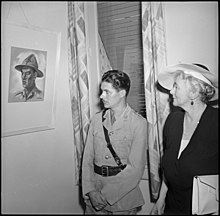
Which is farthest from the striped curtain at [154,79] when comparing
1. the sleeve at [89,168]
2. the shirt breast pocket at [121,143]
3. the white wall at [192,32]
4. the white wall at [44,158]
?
the white wall at [44,158]

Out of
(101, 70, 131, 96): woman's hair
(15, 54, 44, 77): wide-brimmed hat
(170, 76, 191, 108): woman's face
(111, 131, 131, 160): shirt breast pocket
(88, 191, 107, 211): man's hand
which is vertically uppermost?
(15, 54, 44, 77): wide-brimmed hat

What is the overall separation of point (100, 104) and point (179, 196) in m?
0.47

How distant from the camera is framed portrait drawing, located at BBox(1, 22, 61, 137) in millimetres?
875

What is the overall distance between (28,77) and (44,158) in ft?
1.24

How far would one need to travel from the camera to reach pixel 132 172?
90 cm

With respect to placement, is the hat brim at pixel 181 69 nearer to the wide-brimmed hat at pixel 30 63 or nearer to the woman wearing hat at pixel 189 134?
the woman wearing hat at pixel 189 134

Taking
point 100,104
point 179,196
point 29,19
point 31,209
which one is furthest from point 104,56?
point 31,209

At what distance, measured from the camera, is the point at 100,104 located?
1.04 metres

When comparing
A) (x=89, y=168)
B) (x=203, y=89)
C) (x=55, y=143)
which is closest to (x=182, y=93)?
(x=203, y=89)

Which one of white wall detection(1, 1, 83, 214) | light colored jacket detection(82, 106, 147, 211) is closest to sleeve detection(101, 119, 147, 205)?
light colored jacket detection(82, 106, 147, 211)

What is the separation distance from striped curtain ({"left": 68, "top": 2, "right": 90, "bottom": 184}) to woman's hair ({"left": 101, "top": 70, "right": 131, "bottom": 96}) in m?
0.24

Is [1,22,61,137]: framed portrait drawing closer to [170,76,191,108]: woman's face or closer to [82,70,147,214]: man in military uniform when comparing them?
[82,70,147,214]: man in military uniform

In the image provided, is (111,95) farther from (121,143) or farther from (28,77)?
(28,77)

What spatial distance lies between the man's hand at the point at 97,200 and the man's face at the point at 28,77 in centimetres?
49
